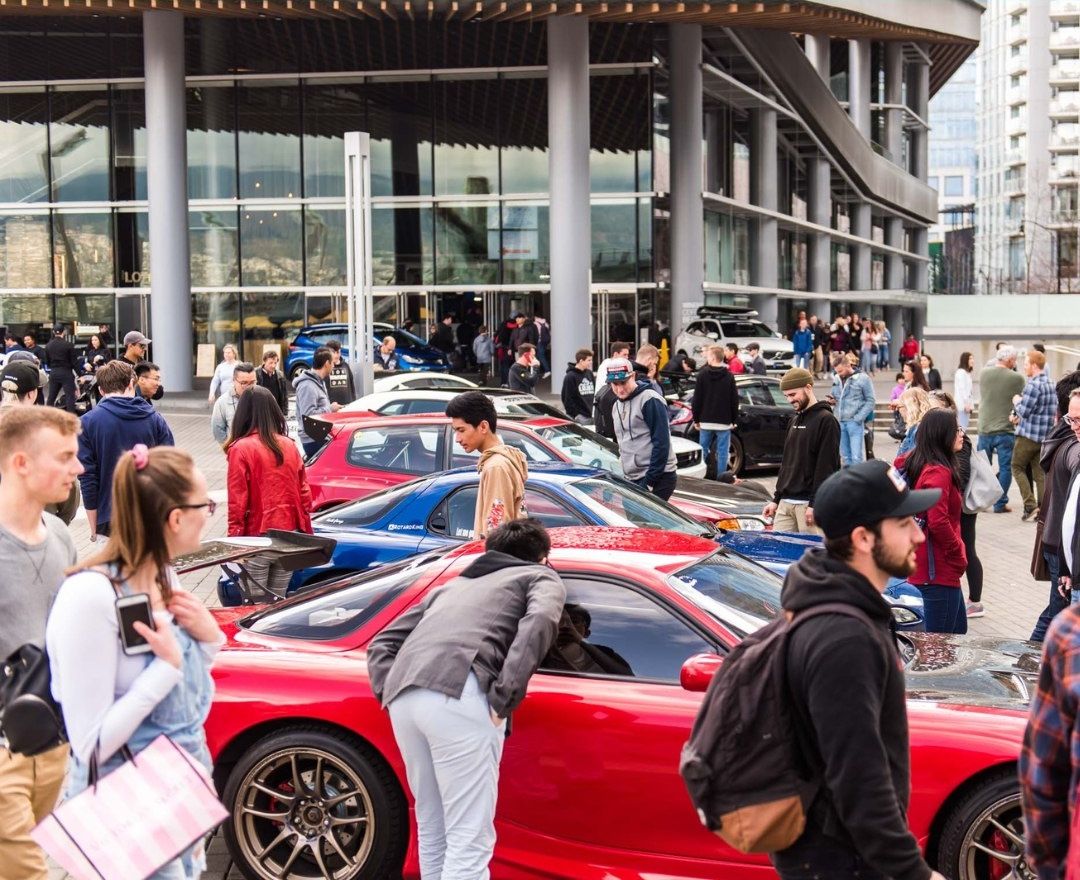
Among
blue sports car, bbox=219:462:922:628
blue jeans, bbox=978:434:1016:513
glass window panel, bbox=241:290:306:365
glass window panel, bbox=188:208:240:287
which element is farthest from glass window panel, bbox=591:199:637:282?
blue sports car, bbox=219:462:922:628

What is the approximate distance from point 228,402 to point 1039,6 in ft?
412

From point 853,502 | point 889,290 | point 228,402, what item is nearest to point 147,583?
point 853,502

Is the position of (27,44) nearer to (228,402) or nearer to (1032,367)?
(228,402)

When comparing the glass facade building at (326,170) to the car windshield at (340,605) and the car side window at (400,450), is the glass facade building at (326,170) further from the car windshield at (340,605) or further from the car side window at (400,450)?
the car windshield at (340,605)

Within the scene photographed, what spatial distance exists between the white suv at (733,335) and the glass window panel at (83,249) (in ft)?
51.1

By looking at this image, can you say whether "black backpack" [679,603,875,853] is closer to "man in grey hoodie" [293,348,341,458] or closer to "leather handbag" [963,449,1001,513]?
"leather handbag" [963,449,1001,513]

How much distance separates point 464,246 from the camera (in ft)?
119

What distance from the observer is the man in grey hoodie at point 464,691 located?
179 inches

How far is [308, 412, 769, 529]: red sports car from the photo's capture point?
11492mm

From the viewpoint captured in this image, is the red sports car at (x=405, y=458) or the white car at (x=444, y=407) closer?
the red sports car at (x=405, y=458)

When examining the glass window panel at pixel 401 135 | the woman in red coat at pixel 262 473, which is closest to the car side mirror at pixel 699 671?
the woman in red coat at pixel 262 473

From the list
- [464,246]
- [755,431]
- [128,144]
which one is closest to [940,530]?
[755,431]

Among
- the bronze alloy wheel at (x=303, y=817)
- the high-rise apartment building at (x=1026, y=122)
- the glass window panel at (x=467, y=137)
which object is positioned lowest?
the bronze alloy wheel at (x=303, y=817)

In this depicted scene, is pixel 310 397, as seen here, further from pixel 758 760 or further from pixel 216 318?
pixel 216 318
